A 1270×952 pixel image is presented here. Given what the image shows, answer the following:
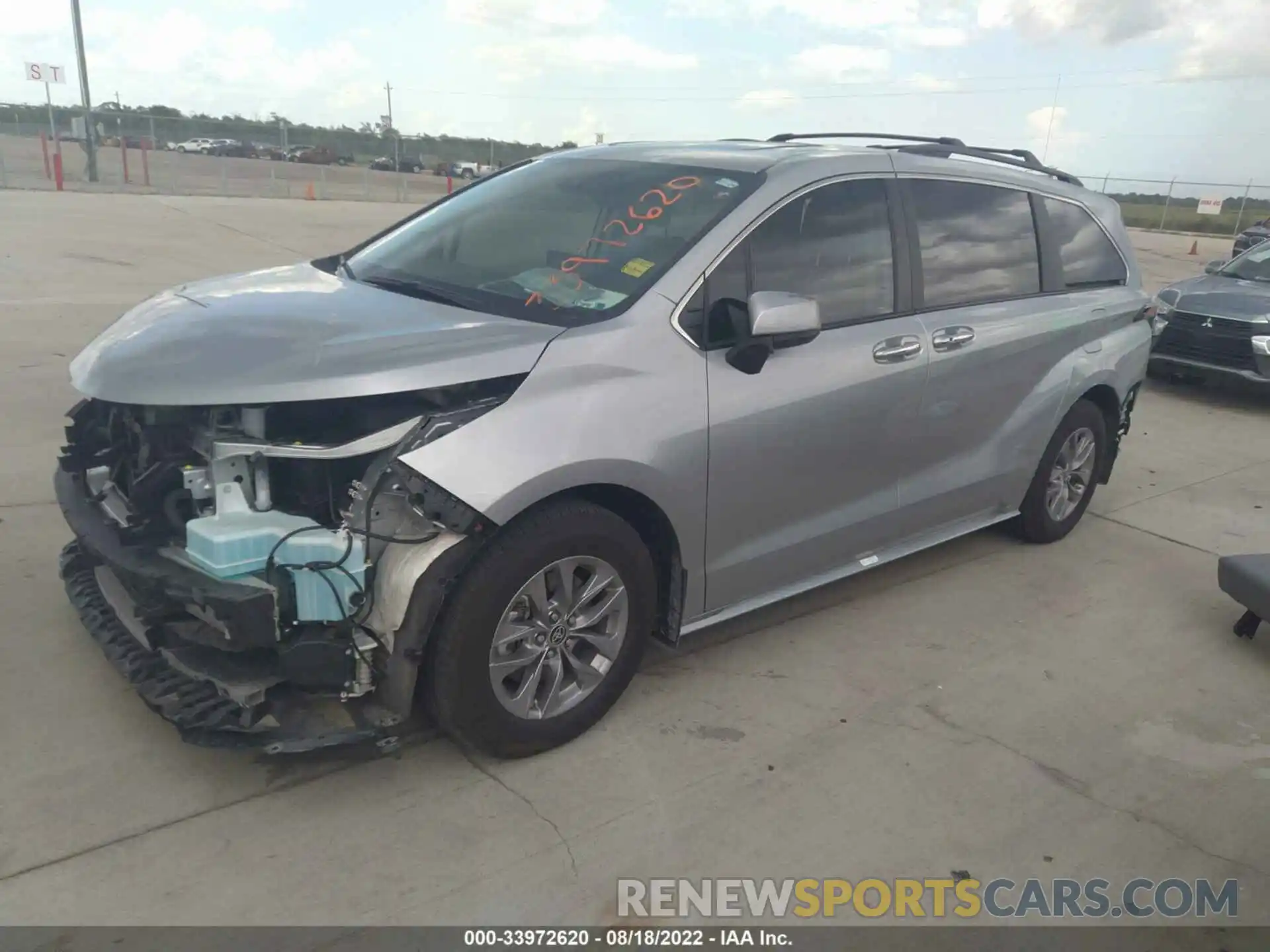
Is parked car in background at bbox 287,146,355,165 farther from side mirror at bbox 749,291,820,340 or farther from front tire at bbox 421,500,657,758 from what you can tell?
front tire at bbox 421,500,657,758

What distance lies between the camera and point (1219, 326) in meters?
9.24

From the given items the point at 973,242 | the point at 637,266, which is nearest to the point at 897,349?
the point at 973,242

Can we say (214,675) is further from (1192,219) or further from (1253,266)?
(1192,219)

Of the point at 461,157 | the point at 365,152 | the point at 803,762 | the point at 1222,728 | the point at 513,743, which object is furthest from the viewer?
the point at 461,157

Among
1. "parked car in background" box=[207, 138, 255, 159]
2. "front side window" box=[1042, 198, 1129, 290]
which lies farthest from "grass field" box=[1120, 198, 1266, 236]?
"front side window" box=[1042, 198, 1129, 290]

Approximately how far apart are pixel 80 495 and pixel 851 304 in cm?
288

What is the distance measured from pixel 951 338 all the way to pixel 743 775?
82.7 inches

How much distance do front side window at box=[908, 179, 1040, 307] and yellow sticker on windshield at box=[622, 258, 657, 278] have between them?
4.50 feet

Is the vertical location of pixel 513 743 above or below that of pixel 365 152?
below

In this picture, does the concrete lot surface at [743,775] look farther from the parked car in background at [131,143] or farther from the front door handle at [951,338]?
the parked car in background at [131,143]

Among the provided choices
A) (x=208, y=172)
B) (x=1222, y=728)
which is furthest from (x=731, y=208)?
(x=208, y=172)

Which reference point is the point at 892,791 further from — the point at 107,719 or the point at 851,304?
the point at 107,719

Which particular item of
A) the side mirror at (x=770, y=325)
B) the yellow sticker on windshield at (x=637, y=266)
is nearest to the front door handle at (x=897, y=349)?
the side mirror at (x=770, y=325)

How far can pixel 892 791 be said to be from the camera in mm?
3309
